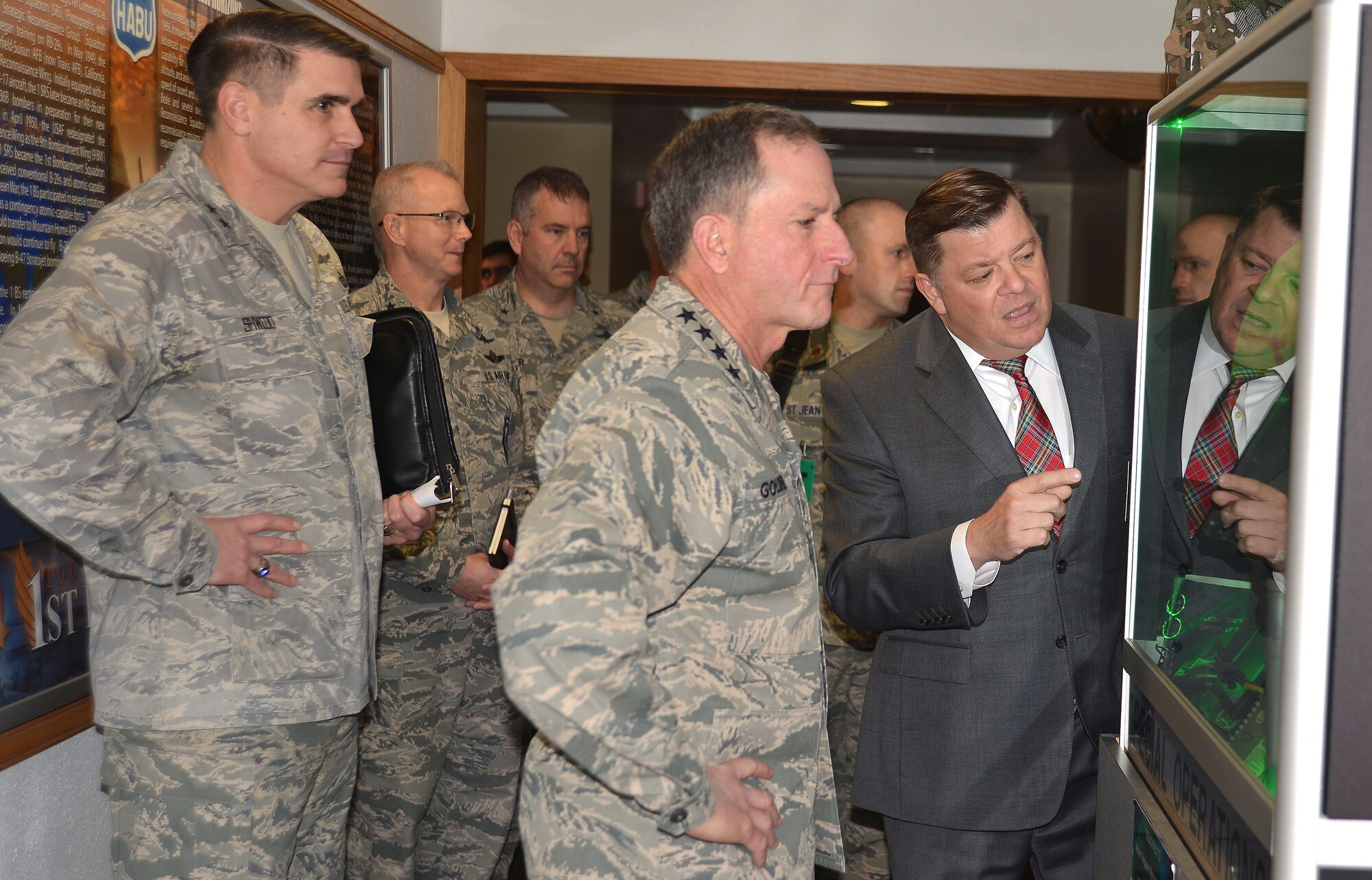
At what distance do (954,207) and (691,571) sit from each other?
1.09m

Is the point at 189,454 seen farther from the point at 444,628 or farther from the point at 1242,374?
the point at 1242,374

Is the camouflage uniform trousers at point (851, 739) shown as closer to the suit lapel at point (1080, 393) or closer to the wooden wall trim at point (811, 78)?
the suit lapel at point (1080, 393)

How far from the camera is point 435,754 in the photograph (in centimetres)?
274

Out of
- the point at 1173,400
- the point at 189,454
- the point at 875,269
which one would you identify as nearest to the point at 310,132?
the point at 189,454

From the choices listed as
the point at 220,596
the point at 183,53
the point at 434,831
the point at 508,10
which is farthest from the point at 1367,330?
the point at 508,10

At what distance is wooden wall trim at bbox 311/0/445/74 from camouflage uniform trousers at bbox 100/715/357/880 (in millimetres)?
1951

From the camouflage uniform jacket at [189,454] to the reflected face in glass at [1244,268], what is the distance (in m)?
1.27

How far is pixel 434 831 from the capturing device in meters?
2.95

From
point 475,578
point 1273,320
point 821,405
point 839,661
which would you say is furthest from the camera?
point 839,661

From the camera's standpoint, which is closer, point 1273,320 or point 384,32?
point 1273,320

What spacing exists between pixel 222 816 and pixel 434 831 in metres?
1.47

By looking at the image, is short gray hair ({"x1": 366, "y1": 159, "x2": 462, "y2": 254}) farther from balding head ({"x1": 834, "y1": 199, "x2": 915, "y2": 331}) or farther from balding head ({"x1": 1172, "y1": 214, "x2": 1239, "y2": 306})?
balding head ({"x1": 1172, "y1": 214, "x2": 1239, "y2": 306})

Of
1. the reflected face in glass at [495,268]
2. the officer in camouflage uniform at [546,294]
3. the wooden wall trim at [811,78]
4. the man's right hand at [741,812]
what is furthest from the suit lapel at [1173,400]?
the reflected face in glass at [495,268]

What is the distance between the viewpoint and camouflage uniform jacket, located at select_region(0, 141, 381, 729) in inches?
56.4
